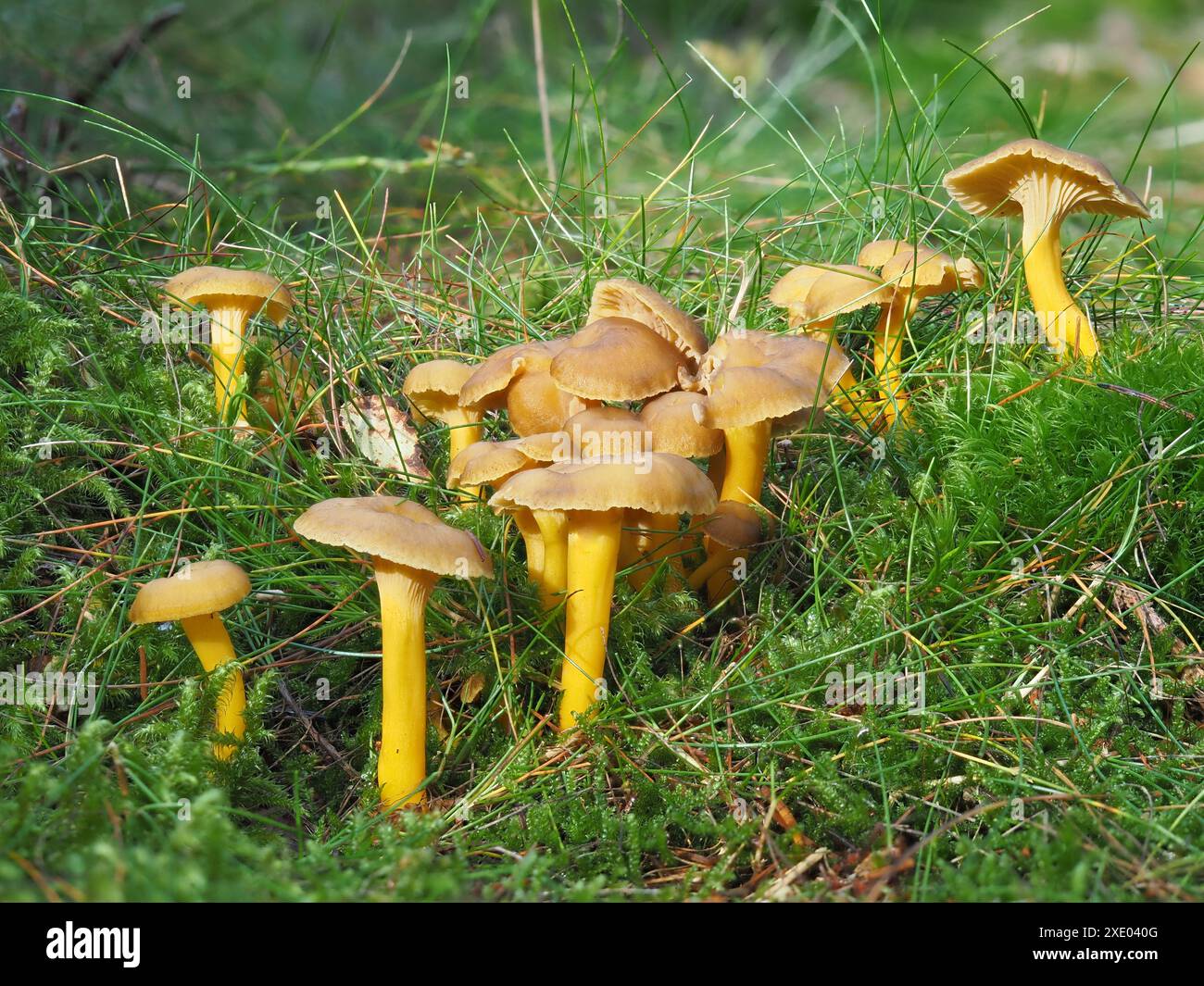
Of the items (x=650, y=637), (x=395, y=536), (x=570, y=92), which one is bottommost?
(x=650, y=637)

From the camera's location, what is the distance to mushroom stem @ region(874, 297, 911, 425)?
3.23 m

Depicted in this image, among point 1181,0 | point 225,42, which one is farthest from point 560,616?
point 1181,0

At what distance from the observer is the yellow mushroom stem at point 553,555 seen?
2.69 metres

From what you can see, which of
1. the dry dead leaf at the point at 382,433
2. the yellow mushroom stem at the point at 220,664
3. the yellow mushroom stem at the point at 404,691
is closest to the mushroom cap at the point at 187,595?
the yellow mushroom stem at the point at 220,664

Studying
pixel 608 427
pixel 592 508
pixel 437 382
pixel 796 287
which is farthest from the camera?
pixel 796 287

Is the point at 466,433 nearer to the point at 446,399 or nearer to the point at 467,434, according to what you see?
the point at 467,434

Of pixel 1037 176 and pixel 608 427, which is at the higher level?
pixel 1037 176

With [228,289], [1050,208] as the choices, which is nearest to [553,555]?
[228,289]

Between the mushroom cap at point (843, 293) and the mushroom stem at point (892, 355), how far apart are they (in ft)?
0.45

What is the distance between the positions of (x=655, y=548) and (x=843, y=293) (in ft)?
3.39

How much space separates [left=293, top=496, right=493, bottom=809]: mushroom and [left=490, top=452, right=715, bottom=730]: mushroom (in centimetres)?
20

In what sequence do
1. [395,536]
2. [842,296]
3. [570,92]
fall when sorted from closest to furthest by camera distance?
1. [395,536]
2. [842,296]
3. [570,92]

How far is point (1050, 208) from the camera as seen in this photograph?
326 cm

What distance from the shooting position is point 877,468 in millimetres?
3217
